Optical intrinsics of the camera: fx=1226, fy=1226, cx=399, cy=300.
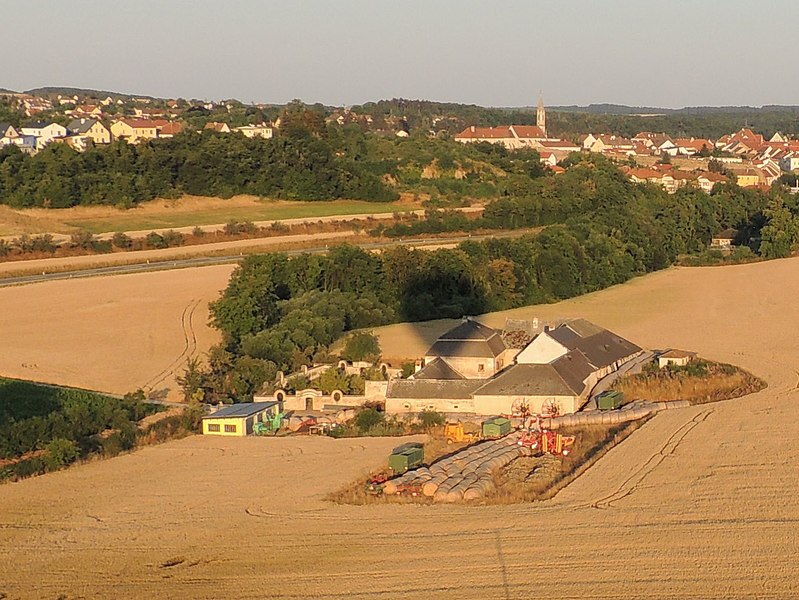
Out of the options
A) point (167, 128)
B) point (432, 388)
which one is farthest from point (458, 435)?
point (167, 128)

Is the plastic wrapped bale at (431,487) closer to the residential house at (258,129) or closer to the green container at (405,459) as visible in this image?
the green container at (405,459)

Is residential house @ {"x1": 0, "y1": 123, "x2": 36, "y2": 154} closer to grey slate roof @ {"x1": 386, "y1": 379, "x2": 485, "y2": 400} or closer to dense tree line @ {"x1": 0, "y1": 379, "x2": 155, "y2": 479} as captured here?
dense tree line @ {"x1": 0, "y1": 379, "x2": 155, "y2": 479}

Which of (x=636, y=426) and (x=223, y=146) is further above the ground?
(x=223, y=146)

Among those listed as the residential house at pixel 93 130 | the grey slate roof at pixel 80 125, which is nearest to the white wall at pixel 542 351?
the residential house at pixel 93 130

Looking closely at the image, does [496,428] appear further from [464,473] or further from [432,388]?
[464,473]

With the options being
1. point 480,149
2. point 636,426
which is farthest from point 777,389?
point 480,149

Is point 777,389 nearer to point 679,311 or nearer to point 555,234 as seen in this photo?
point 679,311
